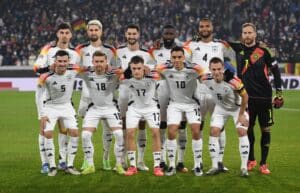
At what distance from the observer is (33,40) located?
3653 centimetres

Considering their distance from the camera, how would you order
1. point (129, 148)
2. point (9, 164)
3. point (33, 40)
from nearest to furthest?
point (129, 148) → point (9, 164) → point (33, 40)

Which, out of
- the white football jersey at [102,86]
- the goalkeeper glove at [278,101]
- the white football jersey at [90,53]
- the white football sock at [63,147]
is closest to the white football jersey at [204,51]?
the goalkeeper glove at [278,101]

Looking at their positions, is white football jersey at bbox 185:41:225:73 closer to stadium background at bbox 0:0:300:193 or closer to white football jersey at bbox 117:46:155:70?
white football jersey at bbox 117:46:155:70

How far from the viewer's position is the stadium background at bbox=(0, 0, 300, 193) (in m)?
9.87

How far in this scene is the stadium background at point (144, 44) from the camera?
9867mm

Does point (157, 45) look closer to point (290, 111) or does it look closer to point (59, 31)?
point (59, 31)

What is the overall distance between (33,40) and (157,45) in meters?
26.3

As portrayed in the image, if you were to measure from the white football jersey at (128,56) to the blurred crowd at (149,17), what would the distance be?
24.9 m

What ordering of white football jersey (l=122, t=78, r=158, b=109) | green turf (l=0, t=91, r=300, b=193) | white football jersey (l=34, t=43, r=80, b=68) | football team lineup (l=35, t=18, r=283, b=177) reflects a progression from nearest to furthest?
green turf (l=0, t=91, r=300, b=193) → football team lineup (l=35, t=18, r=283, b=177) → white football jersey (l=122, t=78, r=158, b=109) → white football jersey (l=34, t=43, r=80, b=68)

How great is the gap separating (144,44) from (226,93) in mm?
25597

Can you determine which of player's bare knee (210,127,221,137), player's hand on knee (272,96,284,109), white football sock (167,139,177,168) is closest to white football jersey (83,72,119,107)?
white football sock (167,139,177,168)

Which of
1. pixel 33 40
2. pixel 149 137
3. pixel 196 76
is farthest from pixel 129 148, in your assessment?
pixel 33 40

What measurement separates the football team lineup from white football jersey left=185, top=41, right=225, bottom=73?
0.06 ft

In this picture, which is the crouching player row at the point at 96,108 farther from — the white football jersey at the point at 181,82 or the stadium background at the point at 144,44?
the stadium background at the point at 144,44
